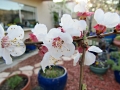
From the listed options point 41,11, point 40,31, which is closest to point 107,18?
point 40,31

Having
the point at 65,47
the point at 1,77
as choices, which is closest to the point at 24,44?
the point at 65,47

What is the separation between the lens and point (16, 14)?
3.94 meters

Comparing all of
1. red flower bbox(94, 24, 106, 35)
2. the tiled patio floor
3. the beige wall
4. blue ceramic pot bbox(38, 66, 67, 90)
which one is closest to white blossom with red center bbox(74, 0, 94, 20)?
red flower bbox(94, 24, 106, 35)

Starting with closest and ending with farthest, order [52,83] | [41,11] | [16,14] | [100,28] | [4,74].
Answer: [100,28] < [52,83] < [4,74] < [16,14] < [41,11]

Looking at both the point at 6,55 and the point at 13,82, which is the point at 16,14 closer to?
the point at 13,82

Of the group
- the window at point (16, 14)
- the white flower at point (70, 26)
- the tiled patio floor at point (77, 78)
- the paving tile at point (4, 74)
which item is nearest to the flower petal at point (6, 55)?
the white flower at point (70, 26)

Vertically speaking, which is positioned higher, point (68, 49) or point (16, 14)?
point (16, 14)

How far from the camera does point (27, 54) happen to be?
13.5 ft

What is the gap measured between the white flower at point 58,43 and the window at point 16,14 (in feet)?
10.5

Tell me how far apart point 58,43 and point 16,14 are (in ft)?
13.3

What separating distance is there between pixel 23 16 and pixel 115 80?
3.82m

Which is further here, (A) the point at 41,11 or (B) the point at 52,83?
(A) the point at 41,11

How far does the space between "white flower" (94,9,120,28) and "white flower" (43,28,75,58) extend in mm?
161

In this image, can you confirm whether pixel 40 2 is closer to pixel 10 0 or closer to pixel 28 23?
A: pixel 28 23
